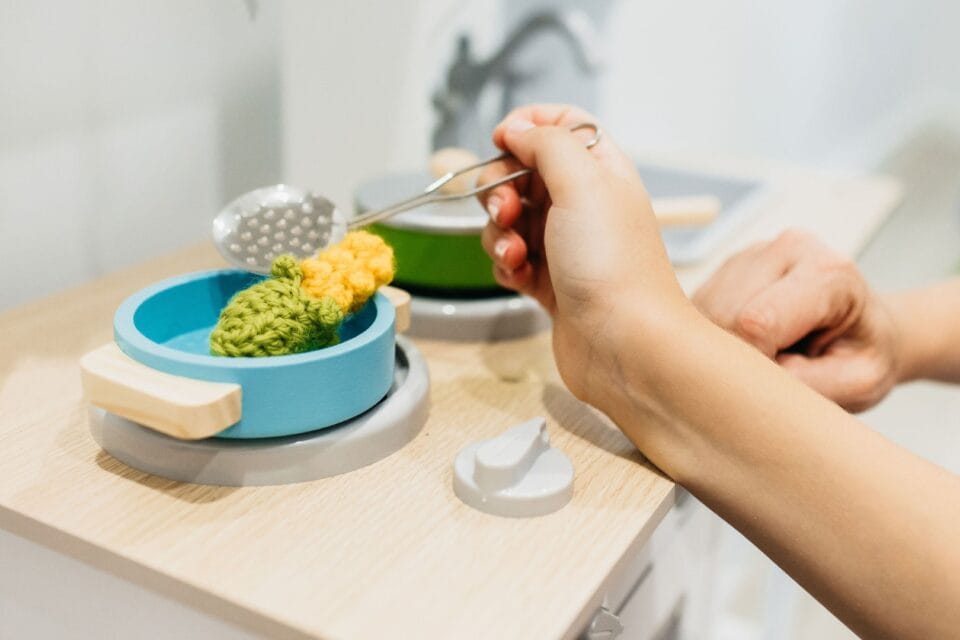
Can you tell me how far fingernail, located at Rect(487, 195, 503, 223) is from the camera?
2.19 feet

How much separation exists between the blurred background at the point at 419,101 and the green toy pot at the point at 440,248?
0.25 meters

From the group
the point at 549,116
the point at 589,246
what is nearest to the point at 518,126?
the point at 549,116

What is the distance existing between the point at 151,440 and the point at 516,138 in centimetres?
33

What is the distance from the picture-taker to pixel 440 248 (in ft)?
2.43

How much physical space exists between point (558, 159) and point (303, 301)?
197mm

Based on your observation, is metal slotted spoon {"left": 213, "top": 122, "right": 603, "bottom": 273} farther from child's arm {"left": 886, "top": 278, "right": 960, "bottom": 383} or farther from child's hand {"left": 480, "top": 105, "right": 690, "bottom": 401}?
child's arm {"left": 886, "top": 278, "right": 960, "bottom": 383}

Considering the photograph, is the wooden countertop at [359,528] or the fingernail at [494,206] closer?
the wooden countertop at [359,528]

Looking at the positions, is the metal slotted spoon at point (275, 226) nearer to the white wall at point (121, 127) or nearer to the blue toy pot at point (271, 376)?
the blue toy pot at point (271, 376)

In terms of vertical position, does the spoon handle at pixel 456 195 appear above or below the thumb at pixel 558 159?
below

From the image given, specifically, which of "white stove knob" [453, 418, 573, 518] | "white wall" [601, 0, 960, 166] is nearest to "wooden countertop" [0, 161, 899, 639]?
"white stove knob" [453, 418, 573, 518]

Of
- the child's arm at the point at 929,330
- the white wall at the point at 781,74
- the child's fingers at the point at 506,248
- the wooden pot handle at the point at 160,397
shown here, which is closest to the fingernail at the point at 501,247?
the child's fingers at the point at 506,248

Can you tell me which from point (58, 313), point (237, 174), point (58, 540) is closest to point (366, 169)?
point (237, 174)

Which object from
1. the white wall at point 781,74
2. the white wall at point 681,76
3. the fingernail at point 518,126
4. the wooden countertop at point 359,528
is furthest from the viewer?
the white wall at point 781,74

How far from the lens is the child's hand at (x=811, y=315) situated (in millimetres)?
672
